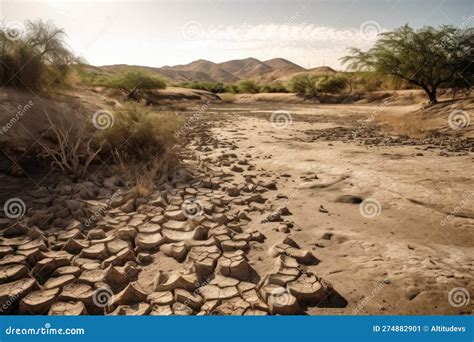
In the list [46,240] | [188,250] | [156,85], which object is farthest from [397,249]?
[156,85]

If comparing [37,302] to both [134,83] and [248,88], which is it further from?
[248,88]

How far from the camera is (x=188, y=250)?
3053 mm

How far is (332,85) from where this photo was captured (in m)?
32.2

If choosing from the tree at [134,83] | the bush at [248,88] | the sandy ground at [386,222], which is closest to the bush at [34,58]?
the sandy ground at [386,222]

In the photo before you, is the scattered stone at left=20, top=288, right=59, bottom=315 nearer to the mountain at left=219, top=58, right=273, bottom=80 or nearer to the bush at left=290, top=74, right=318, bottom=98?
the bush at left=290, top=74, right=318, bottom=98

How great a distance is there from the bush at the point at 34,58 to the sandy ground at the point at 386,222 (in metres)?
5.15

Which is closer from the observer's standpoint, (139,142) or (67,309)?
(67,309)

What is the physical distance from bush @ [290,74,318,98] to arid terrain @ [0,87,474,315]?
93.8 ft

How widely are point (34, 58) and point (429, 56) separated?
1478 cm

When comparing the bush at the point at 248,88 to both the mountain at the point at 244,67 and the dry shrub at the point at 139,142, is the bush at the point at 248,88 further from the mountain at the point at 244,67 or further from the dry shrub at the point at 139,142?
the mountain at the point at 244,67

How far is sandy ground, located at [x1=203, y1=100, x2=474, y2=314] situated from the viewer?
241 centimetres

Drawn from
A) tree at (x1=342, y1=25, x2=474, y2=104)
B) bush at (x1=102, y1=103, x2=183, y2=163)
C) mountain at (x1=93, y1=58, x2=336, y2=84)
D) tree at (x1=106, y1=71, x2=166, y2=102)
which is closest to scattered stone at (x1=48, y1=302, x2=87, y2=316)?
bush at (x1=102, y1=103, x2=183, y2=163)

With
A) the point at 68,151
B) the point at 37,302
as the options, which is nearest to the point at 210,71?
the point at 68,151

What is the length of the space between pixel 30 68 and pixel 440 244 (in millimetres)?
8111
